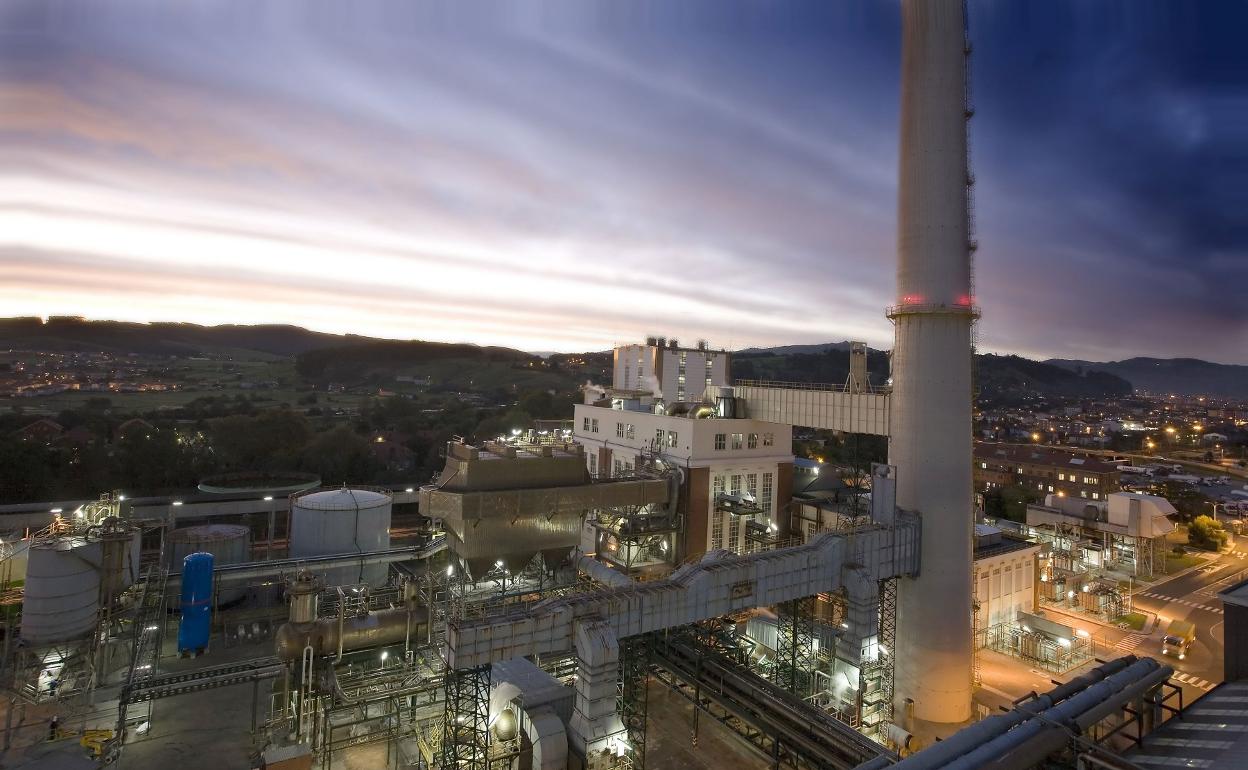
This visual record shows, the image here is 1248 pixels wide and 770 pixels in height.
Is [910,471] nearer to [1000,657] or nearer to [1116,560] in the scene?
[1000,657]

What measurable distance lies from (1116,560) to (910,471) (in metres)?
38.7

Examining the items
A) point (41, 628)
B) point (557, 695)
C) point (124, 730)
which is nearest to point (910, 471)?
point (557, 695)

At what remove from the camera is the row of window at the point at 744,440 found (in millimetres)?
33750

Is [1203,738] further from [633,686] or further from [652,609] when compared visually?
[633,686]

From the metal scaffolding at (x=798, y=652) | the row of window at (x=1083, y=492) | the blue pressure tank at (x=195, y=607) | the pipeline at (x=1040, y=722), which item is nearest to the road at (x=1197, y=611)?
the row of window at (x=1083, y=492)

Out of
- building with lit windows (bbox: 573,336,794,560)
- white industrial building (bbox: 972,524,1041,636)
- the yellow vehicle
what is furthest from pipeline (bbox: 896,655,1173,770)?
the yellow vehicle

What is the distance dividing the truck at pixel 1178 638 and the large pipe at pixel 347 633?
39323 mm

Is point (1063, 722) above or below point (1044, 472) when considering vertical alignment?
above

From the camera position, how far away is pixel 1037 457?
268 ft

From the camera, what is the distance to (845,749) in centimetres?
1639

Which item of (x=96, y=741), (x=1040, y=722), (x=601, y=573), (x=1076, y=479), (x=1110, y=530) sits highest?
(x=1040, y=722)

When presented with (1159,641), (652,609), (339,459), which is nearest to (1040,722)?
(652,609)

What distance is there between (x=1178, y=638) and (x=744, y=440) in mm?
26146

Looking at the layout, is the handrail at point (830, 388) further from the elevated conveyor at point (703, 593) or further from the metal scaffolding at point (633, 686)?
the metal scaffolding at point (633, 686)
